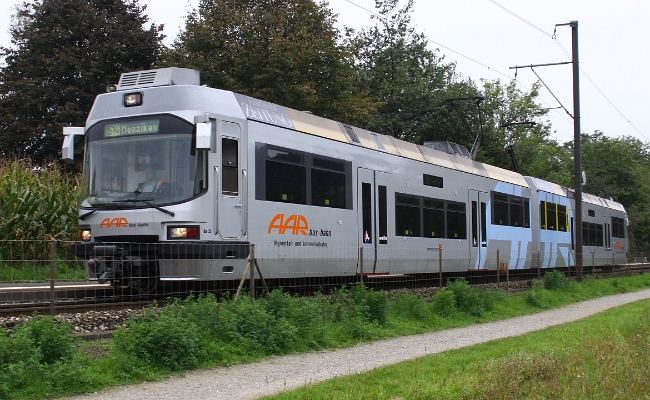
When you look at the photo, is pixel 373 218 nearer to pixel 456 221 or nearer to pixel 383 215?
pixel 383 215

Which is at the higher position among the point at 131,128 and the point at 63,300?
the point at 131,128

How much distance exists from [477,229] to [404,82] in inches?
828

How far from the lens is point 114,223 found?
1248 centimetres

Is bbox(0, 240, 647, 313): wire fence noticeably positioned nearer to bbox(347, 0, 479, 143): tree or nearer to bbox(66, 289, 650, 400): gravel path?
bbox(66, 289, 650, 400): gravel path

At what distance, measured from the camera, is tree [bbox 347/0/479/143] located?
40.6 metres

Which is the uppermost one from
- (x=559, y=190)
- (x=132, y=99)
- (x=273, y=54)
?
(x=273, y=54)

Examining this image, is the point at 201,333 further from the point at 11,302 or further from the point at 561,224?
the point at 561,224

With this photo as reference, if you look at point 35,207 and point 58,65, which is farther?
point 58,65

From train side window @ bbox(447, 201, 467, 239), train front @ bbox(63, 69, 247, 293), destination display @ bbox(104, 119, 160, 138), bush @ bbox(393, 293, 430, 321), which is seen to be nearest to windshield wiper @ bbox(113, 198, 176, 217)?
train front @ bbox(63, 69, 247, 293)

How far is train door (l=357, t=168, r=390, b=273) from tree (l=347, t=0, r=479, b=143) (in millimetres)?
20955

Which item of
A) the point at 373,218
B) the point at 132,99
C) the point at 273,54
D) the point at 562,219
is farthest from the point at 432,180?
the point at 273,54

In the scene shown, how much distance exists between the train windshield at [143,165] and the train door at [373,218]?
199 inches

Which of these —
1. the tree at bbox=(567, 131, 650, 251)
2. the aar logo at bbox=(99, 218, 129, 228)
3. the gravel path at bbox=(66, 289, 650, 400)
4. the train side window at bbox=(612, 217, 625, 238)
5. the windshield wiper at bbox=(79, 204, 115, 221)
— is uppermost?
the tree at bbox=(567, 131, 650, 251)

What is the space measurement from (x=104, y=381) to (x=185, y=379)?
882 millimetres
